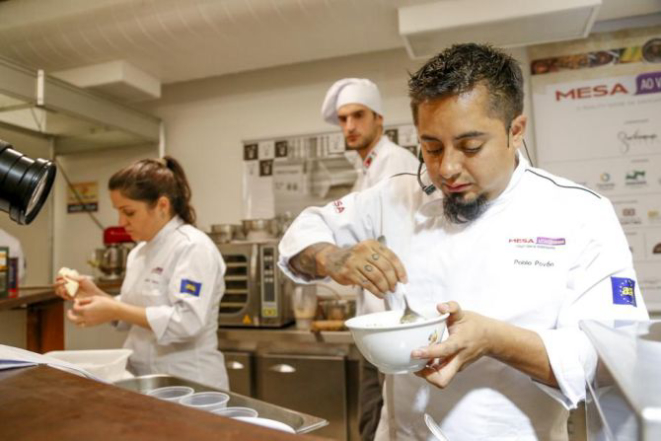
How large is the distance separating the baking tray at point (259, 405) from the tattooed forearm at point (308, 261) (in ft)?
1.10

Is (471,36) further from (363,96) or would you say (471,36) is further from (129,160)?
(129,160)

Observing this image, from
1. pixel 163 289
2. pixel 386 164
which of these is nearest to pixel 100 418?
pixel 163 289

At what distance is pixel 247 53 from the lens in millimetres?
3328

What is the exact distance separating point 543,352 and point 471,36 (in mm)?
2364

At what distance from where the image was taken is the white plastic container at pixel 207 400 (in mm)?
1074

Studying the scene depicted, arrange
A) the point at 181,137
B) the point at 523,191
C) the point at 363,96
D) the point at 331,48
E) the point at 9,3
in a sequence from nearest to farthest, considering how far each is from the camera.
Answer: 1. the point at 523,191
2. the point at 363,96
3. the point at 9,3
4. the point at 331,48
5. the point at 181,137

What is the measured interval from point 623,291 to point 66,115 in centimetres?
341

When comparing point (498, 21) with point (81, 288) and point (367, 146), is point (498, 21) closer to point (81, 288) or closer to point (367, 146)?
point (367, 146)

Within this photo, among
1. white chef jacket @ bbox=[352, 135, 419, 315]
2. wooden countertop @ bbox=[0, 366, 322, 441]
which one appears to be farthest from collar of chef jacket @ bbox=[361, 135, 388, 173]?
wooden countertop @ bbox=[0, 366, 322, 441]

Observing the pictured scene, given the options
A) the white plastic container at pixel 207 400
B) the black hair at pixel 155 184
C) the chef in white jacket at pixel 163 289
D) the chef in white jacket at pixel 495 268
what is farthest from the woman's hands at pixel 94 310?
the chef in white jacket at pixel 495 268

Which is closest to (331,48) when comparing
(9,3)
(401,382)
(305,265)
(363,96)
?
(363,96)

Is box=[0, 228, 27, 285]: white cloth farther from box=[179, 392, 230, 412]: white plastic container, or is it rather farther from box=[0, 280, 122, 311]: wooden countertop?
box=[179, 392, 230, 412]: white plastic container

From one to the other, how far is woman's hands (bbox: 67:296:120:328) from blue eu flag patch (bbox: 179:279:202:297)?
25cm

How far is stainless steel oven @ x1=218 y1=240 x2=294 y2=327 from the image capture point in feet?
9.69
